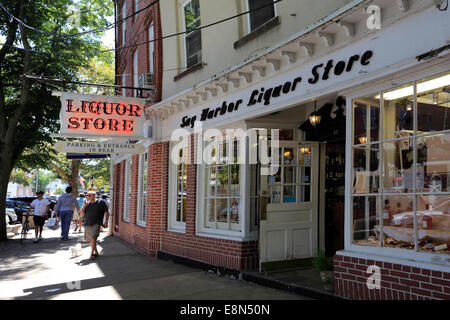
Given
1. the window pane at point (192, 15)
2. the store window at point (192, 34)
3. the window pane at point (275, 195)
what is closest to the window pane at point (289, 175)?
the window pane at point (275, 195)

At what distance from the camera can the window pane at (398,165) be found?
180 inches

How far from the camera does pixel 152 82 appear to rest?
11.0 metres

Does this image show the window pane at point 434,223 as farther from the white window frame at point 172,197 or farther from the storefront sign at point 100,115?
the storefront sign at point 100,115

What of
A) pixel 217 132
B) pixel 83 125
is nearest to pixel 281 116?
pixel 217 132

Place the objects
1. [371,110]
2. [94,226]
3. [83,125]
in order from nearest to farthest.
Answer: [371,110] < [83,125] < [94,226]

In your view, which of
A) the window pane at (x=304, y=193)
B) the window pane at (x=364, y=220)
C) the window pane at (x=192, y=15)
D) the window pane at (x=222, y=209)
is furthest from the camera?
the window pane at (x=192, y=15)

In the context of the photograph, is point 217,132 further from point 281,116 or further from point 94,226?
point 94,226

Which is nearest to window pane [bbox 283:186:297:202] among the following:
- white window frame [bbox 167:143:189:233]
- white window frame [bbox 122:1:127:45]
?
white window frame [bbox 167:143:189:233]

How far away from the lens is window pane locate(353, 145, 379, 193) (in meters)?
5.00

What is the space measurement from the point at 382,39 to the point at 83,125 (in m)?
6.71

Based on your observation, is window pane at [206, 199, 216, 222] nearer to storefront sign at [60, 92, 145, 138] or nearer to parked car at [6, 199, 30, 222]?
storefront sign at [60, 92, 145, 138]

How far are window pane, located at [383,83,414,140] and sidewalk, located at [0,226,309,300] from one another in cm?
257

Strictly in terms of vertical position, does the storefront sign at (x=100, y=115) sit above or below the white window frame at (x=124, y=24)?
below

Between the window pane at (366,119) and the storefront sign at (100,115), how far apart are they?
5.77 metres
